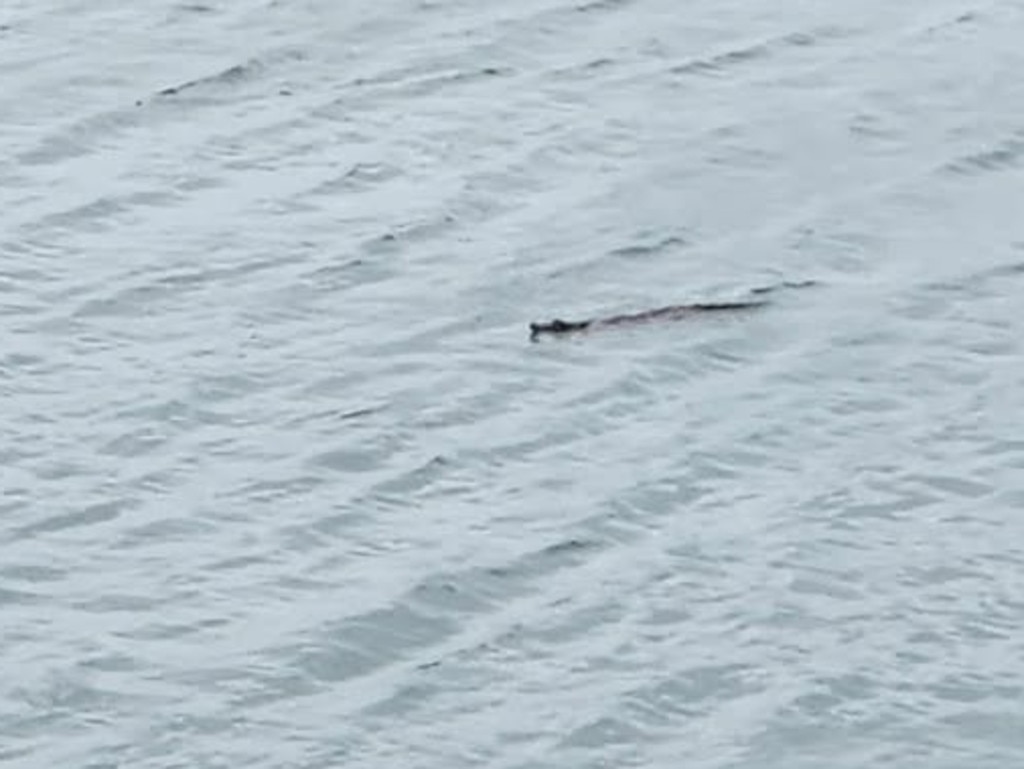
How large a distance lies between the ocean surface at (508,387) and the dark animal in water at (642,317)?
3.6 inches

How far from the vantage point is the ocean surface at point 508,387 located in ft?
38.9

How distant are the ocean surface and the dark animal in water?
9 cm

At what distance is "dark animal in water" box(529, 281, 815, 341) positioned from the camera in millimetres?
14586

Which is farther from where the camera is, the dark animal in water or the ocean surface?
the dark animal in water

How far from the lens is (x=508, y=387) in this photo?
46.2 feet

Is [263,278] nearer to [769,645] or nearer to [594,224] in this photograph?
[594,224]

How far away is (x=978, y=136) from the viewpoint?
16.7 metres

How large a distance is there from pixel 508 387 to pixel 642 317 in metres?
0.83

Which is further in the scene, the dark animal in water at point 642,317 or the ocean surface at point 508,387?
the dark animal in water at point 642,317

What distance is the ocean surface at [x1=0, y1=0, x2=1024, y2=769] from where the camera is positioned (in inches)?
467

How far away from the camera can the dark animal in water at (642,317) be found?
14.6 meters

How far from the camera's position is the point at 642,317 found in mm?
14672

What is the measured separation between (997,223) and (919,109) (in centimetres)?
145

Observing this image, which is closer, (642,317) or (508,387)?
(508,387)
